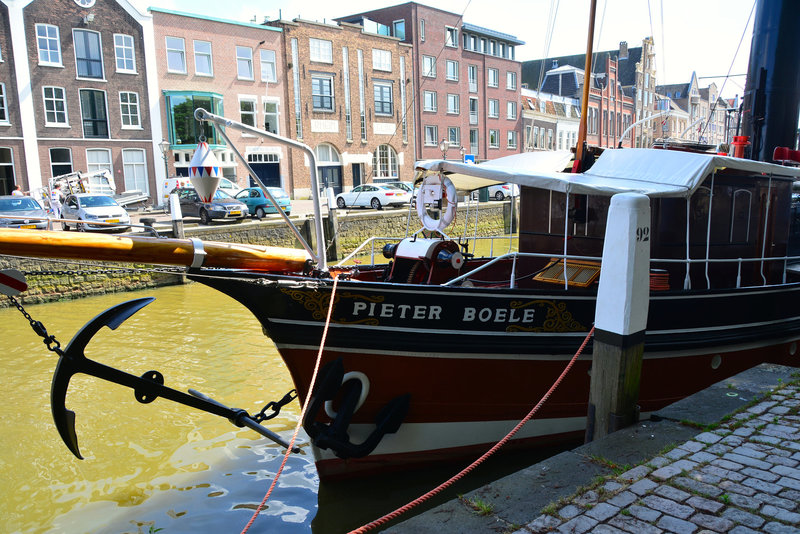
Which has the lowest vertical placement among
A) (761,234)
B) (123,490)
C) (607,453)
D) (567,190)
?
(123,490)

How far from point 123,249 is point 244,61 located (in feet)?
105

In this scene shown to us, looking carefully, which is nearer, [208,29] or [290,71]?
[208,29]

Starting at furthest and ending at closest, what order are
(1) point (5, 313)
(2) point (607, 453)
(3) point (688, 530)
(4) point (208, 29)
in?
(4) point (208, 29)
(1) point (5, 313)
(2) point (607, 453)
(3) point (688, 530)

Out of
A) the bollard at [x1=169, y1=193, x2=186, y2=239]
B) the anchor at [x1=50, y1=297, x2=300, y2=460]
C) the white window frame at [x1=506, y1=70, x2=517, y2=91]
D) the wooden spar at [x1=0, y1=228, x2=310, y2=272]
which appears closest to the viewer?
the wooden spar at [x1=0, y1=228, x2=310, y2=272]

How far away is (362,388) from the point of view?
563 cm

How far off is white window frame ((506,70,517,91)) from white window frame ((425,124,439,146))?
937cm

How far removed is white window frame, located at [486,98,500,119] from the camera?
47.2 meters

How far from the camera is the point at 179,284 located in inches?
677

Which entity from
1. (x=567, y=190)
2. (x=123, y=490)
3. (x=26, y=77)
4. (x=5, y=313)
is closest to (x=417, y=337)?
(x=567, y=190)

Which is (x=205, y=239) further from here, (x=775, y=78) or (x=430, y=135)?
(x=430, y=135)

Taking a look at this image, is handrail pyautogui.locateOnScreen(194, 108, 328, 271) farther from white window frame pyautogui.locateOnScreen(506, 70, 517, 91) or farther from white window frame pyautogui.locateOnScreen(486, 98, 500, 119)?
white window frame pyautogui.locateOnScreen(506, 70, 517, 91)

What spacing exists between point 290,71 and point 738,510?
3543 centimetres

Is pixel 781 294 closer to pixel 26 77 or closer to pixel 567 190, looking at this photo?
pixel 567 190

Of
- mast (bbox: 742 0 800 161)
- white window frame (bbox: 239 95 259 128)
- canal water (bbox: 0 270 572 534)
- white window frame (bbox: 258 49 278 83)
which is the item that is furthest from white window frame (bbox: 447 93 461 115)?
canal water (bbox: 0 270 572 534)
